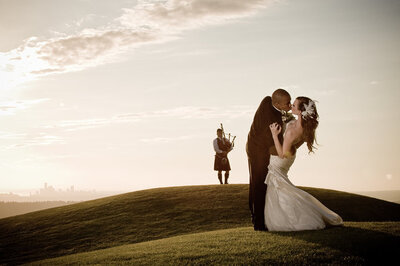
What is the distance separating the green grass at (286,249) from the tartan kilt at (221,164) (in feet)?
55.3

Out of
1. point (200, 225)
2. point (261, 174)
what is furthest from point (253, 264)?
point (200, 225)

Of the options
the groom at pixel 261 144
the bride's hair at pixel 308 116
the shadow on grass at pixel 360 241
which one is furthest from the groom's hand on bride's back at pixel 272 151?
the shadow on grass at pixel 360 241

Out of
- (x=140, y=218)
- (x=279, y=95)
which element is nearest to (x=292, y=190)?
(x=279, y=95)

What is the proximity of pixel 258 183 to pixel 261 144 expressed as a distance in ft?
4.55

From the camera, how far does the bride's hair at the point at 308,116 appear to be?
11.5m

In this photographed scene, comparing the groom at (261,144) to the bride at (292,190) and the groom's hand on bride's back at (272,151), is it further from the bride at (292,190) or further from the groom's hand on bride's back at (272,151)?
the bride at (292,190)

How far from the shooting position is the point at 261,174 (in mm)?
12695

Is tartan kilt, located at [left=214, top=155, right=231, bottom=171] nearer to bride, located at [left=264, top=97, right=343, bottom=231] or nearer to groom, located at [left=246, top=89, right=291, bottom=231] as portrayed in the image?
groom, located at [left=246, top=89, right=291, bottom=231]

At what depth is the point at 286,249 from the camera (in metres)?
10.2

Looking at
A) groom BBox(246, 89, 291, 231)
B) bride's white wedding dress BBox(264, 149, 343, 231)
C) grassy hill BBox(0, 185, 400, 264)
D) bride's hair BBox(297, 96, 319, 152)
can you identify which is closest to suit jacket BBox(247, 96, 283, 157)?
groom BBox(246, 89, 291, 231)

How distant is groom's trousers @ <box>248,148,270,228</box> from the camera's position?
41.4 feet

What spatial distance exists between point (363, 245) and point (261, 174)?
3.90 m

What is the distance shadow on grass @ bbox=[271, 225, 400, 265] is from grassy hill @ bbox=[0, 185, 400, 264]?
956 cm

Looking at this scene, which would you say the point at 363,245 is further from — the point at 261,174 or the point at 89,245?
the point at 89,245
